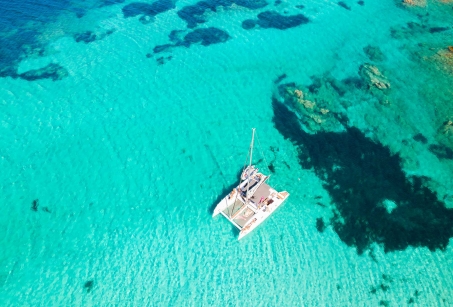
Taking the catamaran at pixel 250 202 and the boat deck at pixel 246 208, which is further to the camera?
the boat deck at pixel 246 208

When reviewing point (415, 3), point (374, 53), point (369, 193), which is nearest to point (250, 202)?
point (369, 193)

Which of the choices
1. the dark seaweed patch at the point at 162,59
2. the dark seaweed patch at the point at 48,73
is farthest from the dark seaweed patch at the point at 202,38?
the dark seaweed patch at the point at 48,73

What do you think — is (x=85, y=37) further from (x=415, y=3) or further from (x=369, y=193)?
(x=415, y=3)

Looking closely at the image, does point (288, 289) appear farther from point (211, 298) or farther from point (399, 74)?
point (399, 74)

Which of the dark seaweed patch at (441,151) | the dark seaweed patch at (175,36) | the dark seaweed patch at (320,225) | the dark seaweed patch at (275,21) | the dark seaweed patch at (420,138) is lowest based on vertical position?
the dark seaweed patch at (320,225)

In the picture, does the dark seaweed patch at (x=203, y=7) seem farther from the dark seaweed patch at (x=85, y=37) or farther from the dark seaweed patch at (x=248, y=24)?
the dark seaweed patch at (x=85, y=37)

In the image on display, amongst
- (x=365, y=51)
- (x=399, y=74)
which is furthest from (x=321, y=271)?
(x=365, y=51)

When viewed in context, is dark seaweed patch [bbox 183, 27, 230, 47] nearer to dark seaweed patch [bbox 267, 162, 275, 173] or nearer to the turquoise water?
the turquoise water
